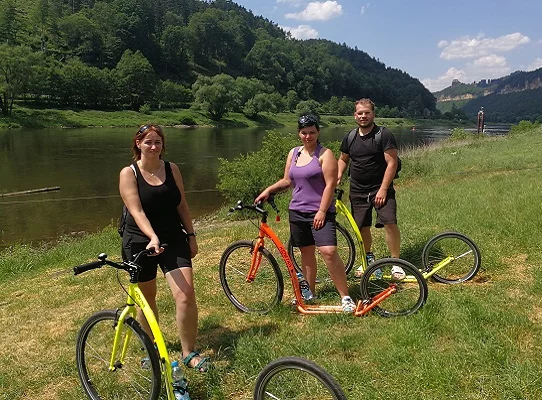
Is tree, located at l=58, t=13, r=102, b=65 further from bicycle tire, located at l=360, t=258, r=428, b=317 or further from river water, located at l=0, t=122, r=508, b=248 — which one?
bicycle tire, located at l=360, t=258, r=428, b=317

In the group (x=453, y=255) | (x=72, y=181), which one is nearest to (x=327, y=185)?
(x=453, y=255)

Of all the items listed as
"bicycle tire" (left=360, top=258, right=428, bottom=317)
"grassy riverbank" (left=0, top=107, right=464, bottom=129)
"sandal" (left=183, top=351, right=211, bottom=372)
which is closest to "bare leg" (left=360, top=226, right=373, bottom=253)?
"bicycle tire" (left=360, top=258, right=428, bottom=317)

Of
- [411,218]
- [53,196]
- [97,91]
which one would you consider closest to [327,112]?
[97,91]

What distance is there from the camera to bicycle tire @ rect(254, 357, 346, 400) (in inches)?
109

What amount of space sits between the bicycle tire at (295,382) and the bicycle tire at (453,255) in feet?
11.0

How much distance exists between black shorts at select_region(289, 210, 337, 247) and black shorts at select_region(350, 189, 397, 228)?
1.11 metres

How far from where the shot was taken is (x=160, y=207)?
13.3 feet

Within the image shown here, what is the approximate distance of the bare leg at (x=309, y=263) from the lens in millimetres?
5230

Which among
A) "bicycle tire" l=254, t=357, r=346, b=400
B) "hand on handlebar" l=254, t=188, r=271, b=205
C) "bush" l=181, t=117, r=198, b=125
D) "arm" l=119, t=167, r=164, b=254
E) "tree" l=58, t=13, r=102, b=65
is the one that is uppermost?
"tree" l=58, t=13, r=102, b=65

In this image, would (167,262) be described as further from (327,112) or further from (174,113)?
(327,112)

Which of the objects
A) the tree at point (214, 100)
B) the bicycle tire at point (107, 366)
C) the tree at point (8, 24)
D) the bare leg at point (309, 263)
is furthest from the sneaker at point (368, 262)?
the tree at point (8, 24)

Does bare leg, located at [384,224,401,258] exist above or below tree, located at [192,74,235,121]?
below

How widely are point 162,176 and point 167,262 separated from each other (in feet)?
2.59

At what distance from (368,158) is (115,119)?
246ft
